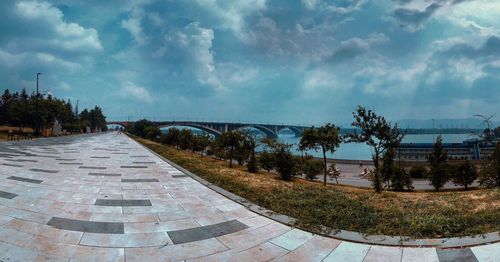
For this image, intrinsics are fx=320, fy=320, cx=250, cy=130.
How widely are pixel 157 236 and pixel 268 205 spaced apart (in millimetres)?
3000

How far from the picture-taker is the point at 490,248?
4.66 metres

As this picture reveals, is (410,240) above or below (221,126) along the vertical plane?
below

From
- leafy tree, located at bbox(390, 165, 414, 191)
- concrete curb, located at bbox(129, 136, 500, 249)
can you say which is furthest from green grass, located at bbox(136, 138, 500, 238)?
leafy tree, located at bbox(390, 165, 414, 191)

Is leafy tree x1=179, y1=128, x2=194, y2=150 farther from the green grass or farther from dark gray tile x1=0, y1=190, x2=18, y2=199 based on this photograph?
dark gray tile x1=0, y1=190, x2=18, y2=199

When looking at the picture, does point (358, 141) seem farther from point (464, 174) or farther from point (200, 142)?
point (200, 142)

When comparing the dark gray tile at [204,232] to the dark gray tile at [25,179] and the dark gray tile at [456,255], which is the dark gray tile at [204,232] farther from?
the dark gray tile at [25,179]

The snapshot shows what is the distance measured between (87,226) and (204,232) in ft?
6.88

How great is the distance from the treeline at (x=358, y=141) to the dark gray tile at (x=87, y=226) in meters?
12.2

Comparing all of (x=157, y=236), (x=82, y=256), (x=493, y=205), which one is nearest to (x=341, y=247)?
(x=157, y=236)

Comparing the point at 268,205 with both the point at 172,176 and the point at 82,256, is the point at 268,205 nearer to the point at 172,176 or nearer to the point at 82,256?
the point at 82,256

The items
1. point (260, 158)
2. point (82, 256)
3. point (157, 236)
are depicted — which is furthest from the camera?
point (260, 158)

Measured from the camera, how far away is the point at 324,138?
27.8 m

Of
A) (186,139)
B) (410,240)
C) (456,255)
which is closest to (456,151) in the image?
(186,139)

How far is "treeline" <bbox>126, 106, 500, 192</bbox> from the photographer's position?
658 inches
